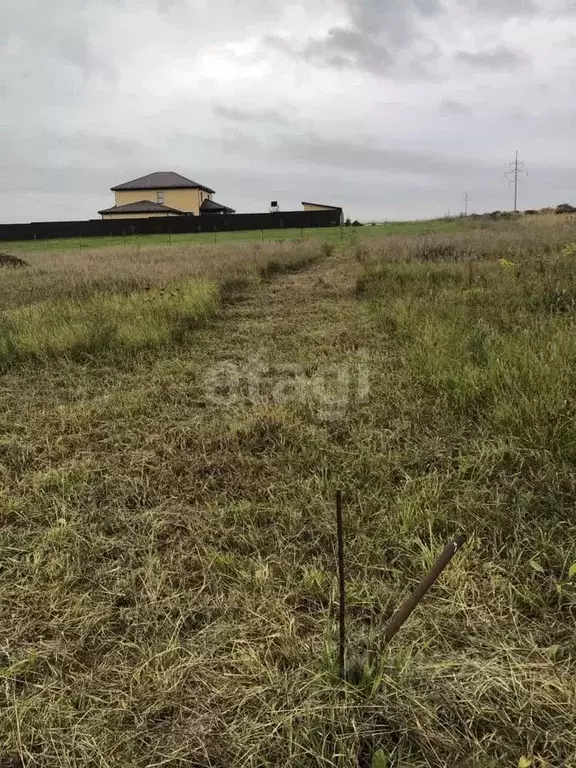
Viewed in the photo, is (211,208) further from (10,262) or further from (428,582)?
(428,582)

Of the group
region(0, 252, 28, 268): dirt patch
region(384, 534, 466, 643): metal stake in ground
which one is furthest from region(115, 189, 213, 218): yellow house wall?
region(384, 534, 466, 643): metal stake in ground

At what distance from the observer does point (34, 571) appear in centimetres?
198

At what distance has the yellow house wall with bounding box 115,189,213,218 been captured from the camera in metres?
47.9

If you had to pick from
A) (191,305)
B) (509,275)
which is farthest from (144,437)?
(509,275)

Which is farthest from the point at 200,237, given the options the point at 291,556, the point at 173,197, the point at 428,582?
the point at 428,582

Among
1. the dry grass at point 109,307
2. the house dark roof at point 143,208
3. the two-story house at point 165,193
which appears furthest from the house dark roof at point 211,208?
the dry grass at point 109,307

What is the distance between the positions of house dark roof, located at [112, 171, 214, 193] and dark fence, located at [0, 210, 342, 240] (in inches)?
621

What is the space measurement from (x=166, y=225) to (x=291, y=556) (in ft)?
114

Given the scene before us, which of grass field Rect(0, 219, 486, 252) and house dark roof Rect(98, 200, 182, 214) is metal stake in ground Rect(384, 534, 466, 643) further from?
house dark roof Rect(98, 200, 182, 214)

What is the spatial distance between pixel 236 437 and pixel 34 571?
4.53 ft

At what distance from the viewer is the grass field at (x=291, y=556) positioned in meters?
1.30

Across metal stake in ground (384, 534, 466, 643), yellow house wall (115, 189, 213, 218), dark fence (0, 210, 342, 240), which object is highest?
yellow house wall (115, 189, 213, 218)

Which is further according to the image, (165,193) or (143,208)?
(165,193)

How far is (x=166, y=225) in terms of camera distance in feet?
110
